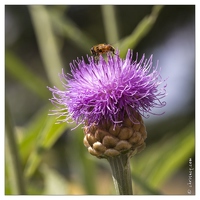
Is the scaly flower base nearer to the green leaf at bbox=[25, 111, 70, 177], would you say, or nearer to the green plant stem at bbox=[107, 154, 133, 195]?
the green plant stem at bbox=[107, 154, 133, 195]

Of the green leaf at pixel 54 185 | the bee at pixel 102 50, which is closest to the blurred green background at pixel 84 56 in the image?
the green leaf at pixel 54 185

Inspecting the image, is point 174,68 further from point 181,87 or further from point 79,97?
point 79,97

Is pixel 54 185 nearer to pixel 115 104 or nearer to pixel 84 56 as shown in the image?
pixel 84 56

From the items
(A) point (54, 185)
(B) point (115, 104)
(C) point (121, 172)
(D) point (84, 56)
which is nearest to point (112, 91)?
(B) point (115, 104)

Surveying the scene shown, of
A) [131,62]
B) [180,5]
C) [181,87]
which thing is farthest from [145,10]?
[131,62]

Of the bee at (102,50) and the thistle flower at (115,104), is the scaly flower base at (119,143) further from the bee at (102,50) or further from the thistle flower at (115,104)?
the bee at (102,50)

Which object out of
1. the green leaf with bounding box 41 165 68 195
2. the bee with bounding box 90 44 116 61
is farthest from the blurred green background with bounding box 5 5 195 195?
the bee with bounding box 90 44 116 61
